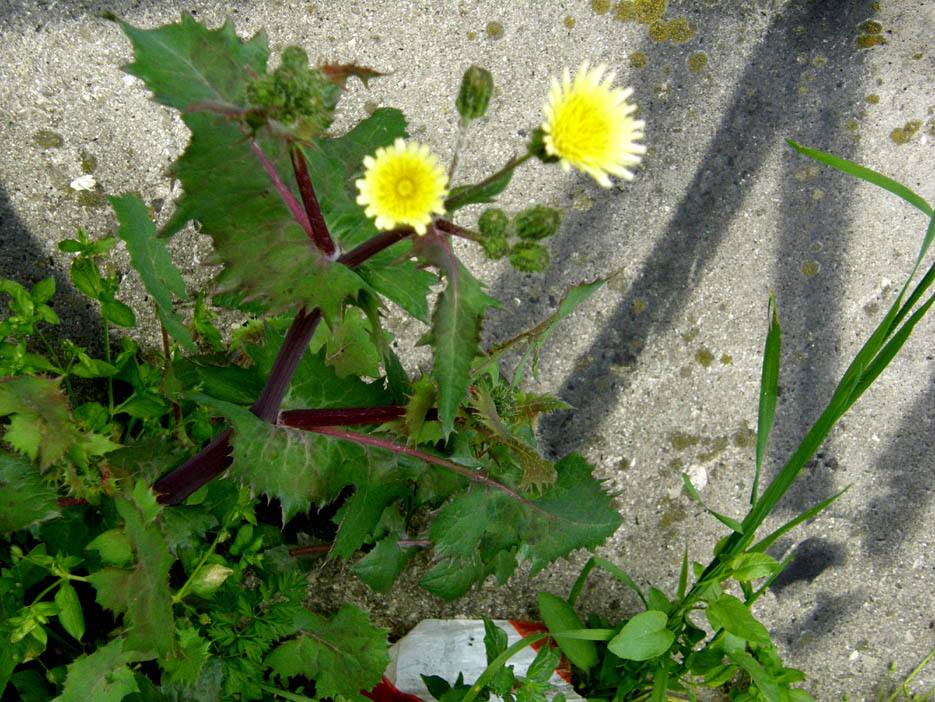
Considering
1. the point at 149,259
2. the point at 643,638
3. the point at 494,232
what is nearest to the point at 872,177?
the point at 494,232

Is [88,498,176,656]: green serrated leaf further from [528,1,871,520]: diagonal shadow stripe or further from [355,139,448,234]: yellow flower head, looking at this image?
[528,1,871,520]: diagonal shadow stripe

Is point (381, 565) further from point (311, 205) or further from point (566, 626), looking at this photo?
point (311, 205)

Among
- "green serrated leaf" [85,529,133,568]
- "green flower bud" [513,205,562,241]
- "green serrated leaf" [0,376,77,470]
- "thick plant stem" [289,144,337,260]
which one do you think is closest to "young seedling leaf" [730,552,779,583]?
"green flower bud" [513,205,562,241]

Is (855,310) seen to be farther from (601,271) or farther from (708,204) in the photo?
(601,271)

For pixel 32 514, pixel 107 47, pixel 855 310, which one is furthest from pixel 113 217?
pixel 855 310

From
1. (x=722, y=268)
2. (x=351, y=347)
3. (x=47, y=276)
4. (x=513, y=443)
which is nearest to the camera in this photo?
(x=513, y=443)

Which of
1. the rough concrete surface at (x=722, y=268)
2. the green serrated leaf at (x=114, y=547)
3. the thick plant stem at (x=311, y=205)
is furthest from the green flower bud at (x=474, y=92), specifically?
the rough concrete surface at (x=722, y=268)

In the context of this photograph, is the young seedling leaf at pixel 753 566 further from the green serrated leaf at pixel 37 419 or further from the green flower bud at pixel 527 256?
the green serrated leaf at pixel 37 419

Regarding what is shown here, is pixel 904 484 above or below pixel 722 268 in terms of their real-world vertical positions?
below
